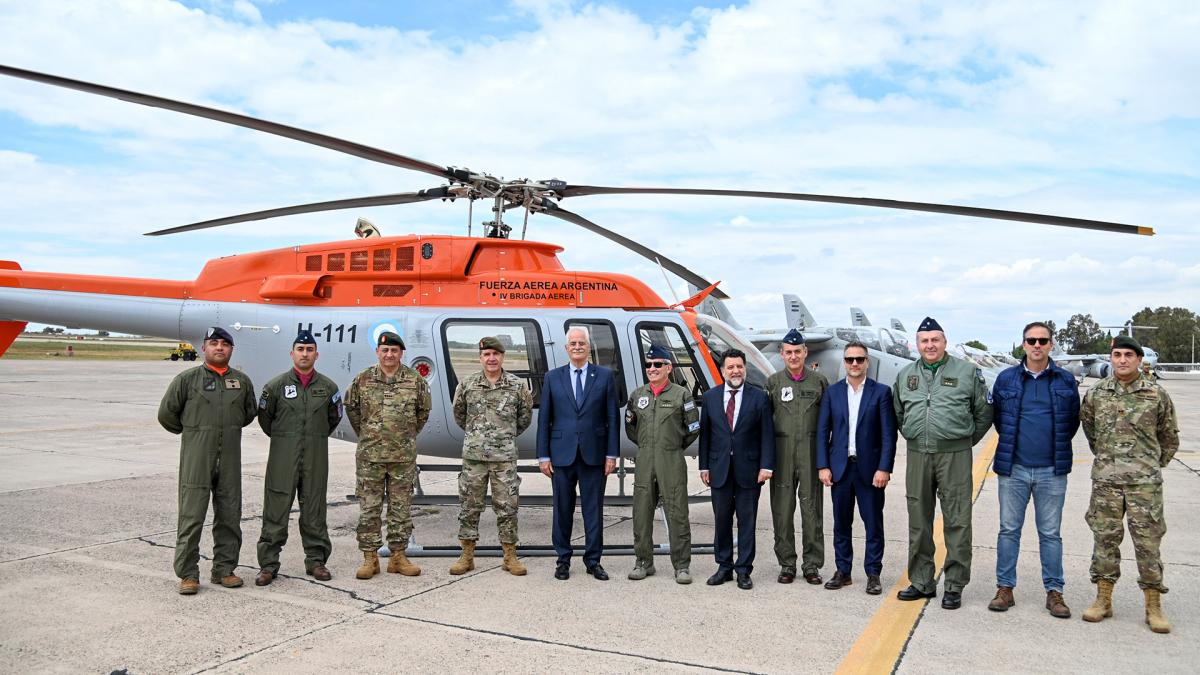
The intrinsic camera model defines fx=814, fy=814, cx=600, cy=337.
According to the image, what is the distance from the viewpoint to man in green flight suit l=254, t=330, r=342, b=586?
5.56 metres

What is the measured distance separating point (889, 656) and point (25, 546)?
6.34 metres

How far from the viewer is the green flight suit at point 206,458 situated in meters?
5.24

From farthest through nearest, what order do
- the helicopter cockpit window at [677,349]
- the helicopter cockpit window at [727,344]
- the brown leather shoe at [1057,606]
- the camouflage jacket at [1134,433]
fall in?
the helicopter cockpit window at [727,344]
the helicopter cockpit window at [677,349]
the brown leather shoe at [1057,606]
the camouflage jacket at [1134,433]

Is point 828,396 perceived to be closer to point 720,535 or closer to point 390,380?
point 720,535

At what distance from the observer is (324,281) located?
734cm

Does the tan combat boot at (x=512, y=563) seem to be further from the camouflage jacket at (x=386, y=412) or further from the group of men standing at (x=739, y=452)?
the camouflage jacket at (x=386, y=412)

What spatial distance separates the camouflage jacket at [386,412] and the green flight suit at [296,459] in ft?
0.80

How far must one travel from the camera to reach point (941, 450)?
5074 mm

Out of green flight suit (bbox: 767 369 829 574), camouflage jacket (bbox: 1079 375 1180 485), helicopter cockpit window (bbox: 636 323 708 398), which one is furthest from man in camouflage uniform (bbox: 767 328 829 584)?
camouflage jacket (bbox: 1079 375 1180 485)

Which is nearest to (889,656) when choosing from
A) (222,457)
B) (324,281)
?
(222,457)

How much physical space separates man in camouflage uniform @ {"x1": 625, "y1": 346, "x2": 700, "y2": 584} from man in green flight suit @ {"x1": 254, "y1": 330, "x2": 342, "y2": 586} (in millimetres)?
2159

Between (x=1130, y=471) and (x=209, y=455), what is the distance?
5.64 m

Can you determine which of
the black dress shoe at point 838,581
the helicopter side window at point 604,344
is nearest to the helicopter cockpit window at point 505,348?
the helicopter side window at point 604,344

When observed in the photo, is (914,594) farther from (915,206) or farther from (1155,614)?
(915,206)
